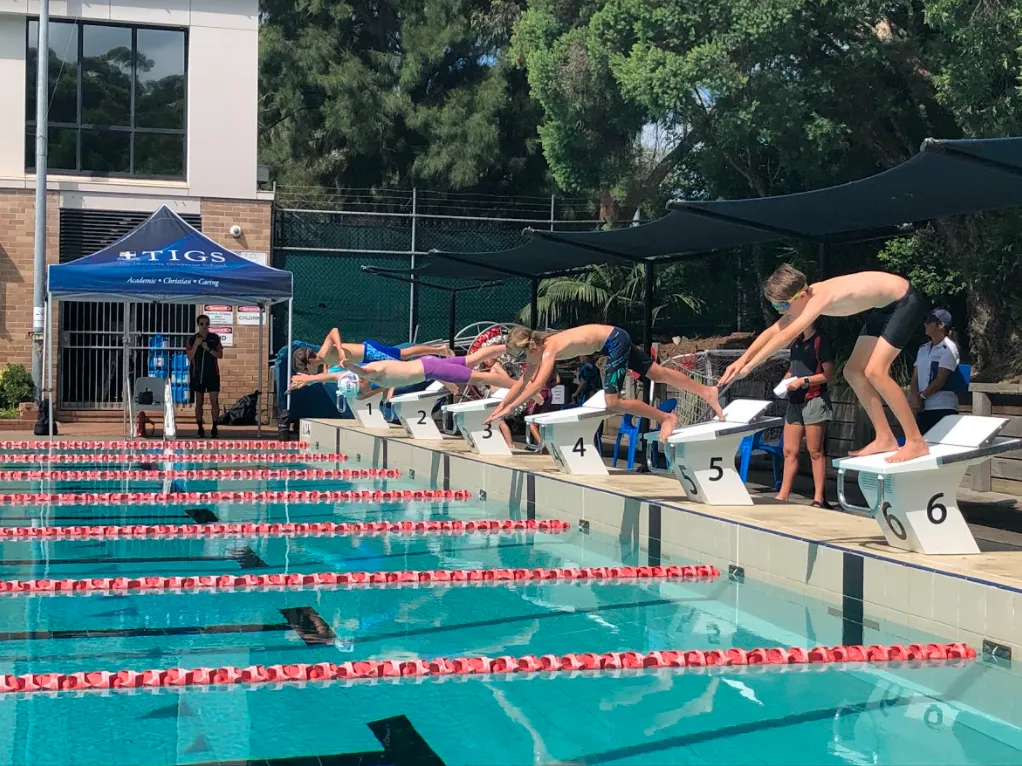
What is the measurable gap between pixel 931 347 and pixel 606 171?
12.0 meters

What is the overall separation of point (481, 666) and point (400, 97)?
Answer: 2363cm

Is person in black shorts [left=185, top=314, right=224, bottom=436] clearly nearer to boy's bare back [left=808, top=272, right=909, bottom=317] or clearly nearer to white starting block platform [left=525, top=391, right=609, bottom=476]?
white starting block platform [left=525, top=391, right=609, bottom=476]

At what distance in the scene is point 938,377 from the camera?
27.9ft

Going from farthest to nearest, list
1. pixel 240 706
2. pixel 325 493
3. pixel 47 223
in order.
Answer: pixel 47 223
pixel 325 493
pixel 240 706

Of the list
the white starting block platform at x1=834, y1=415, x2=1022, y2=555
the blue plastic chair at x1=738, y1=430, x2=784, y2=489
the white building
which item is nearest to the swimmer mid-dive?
the blue plastic chair at x1=738, y1=430, x2=784, y2=489

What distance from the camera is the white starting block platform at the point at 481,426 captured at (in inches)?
472

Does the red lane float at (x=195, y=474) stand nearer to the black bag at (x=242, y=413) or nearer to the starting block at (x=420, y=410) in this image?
the starting block at (x=420, y=410)

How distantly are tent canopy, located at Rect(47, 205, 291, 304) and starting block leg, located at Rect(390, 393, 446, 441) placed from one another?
231 centimetres

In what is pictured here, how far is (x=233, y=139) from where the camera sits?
2075cm

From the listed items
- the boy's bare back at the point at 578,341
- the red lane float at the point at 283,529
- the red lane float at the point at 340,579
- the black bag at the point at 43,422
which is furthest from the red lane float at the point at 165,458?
the red lane float at the point at 340,579

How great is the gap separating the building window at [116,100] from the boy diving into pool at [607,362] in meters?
12.6

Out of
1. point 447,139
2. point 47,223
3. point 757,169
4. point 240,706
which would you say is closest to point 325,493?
point 240,706

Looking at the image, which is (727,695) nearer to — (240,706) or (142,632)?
(240,706)

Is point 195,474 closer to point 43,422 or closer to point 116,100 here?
point 43,422
